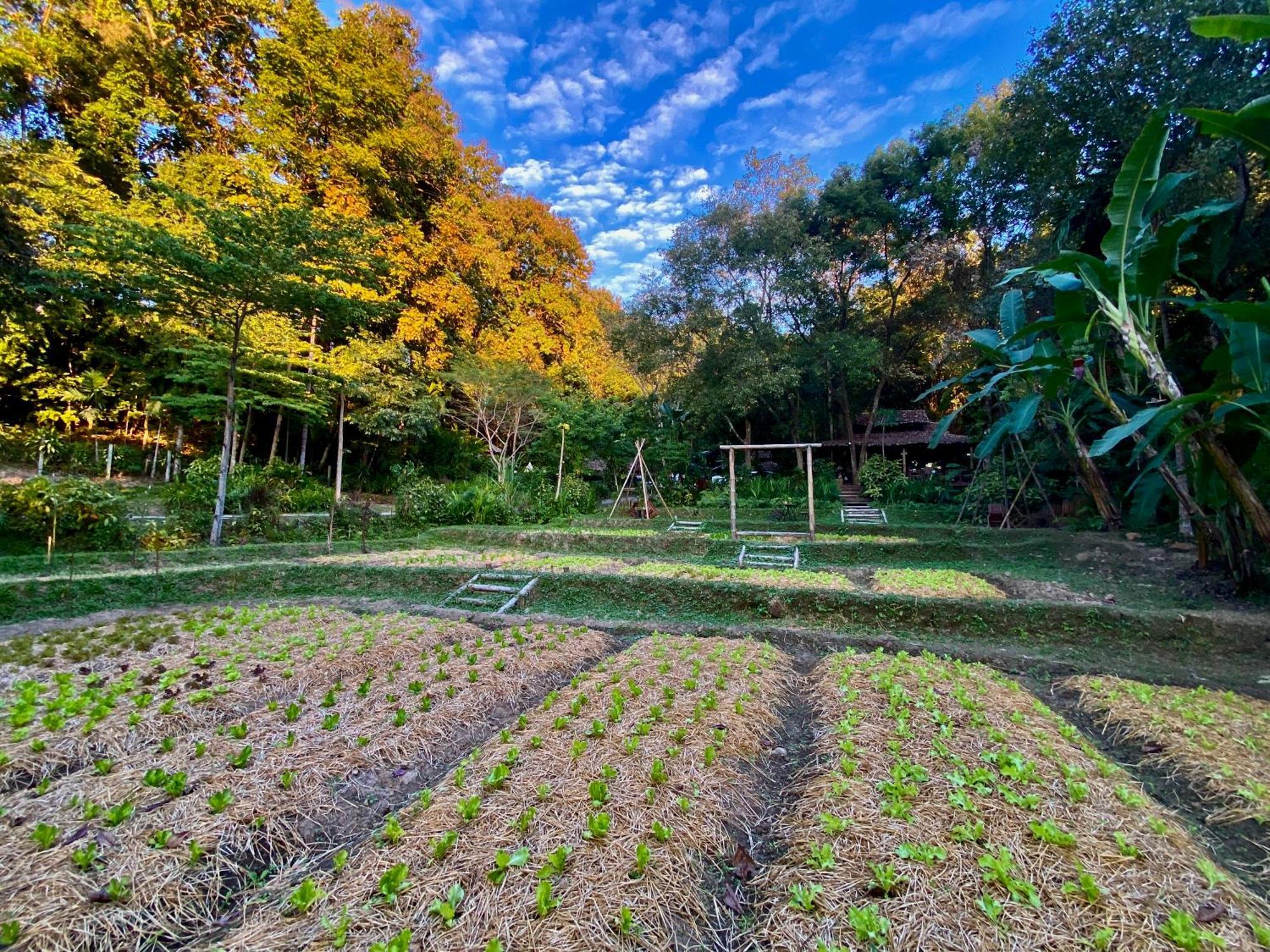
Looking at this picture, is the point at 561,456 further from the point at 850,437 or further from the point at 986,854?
the point at 986,854

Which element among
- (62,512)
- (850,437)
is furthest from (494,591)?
(850,437)

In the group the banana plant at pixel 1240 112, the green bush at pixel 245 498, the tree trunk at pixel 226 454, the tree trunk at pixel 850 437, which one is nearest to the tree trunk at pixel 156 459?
the green bush at pixel 245 498

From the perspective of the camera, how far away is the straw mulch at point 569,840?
156 centimetres

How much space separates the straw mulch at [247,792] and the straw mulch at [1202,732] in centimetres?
362

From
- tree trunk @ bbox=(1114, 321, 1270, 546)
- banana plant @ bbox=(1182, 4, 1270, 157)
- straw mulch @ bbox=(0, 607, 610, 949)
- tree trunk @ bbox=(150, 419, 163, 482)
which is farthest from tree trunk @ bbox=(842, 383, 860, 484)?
tree trunk @ bbox=(150, 419, 163, 482)

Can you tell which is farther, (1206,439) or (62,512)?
(62,512)

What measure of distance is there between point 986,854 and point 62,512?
37.1ft

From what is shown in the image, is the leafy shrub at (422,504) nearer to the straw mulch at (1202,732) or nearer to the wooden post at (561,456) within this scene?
the wooden post at (561,456)

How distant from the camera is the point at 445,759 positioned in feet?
9.12

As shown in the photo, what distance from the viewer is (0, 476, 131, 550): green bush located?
24.2ft

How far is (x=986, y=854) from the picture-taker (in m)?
1.77

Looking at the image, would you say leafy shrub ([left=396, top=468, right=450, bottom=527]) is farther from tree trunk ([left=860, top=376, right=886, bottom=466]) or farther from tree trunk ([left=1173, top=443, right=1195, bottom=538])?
tree trunk ([left=860, top=376, right=886, bottom=466])

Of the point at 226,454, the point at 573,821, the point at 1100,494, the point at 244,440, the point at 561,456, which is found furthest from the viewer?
the point at 561,456

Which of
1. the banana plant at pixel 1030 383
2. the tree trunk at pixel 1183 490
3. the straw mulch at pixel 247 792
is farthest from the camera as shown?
the tree trunk at pixel 1183 490
